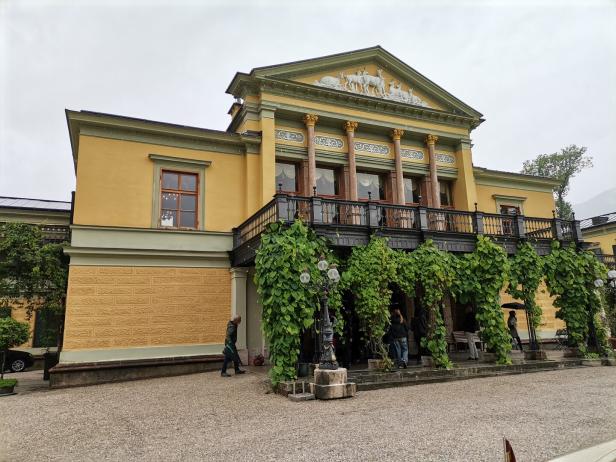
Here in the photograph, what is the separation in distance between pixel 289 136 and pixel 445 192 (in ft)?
25.1

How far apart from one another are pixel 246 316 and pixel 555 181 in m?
17.2

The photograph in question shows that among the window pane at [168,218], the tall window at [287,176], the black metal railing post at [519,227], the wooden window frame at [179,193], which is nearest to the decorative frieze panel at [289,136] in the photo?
the tall window at [287,176]

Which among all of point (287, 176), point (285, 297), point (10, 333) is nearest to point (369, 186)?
point (287, 176)

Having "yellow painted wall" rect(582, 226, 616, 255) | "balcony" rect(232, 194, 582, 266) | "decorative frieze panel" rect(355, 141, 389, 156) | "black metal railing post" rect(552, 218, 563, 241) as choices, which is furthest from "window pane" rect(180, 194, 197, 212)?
"yellow painted wall" rect(582, 226, 616, 255)

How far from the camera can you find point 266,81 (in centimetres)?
1480

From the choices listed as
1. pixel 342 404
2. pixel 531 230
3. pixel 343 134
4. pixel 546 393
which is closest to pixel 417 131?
pixel 343 134

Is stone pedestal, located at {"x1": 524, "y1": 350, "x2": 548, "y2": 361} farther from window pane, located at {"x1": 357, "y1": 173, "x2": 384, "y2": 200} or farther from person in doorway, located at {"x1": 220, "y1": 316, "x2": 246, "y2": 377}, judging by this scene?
person in doorway, located at {"x1": 220, "y1": 316, "x2": 246, "y2": 377}

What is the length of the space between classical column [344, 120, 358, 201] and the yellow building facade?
0.16ft

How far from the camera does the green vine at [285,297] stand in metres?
9.04

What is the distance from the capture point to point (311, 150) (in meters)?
15.3

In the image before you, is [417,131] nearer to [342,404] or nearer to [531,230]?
[531,230]

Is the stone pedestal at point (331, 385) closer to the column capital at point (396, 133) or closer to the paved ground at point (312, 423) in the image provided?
the paved ground at point (312, 423)

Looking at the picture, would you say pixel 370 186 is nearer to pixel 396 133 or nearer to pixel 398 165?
pixel 398 165

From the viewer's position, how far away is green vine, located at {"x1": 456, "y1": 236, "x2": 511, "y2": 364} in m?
11.5
